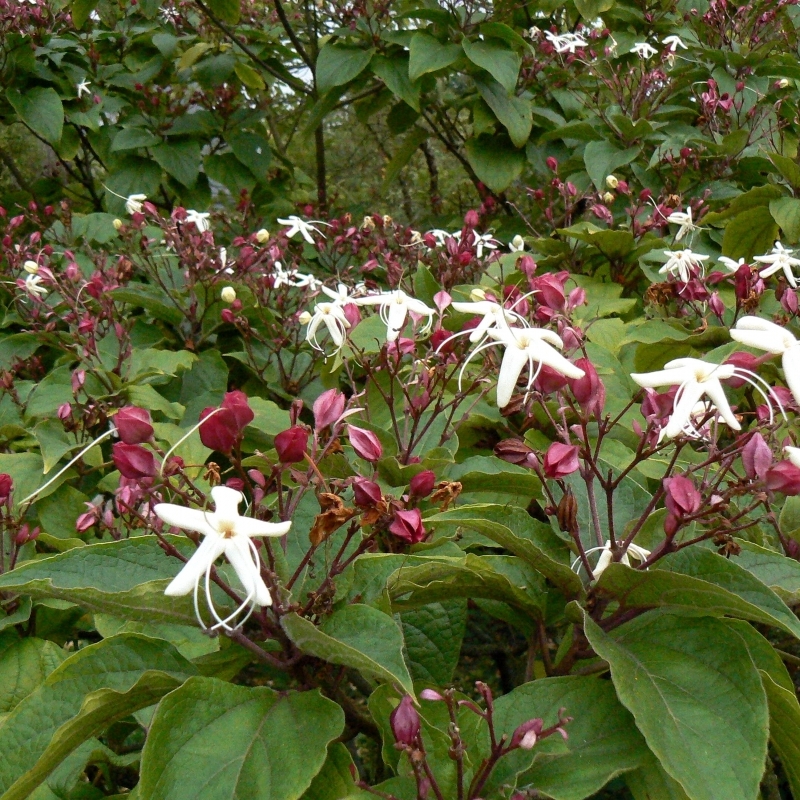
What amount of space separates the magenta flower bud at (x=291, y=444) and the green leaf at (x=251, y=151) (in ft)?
8.17

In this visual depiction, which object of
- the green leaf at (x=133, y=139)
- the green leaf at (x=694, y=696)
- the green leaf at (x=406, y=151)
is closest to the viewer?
the green leaf at (x=694, y=696)

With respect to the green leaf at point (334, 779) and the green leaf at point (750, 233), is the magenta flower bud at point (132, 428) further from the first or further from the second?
the green leaf at point (750, 233)

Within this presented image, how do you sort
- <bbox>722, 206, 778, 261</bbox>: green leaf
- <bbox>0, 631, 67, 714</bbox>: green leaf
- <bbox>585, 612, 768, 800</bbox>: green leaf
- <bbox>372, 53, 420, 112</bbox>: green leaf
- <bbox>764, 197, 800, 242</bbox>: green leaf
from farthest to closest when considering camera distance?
<bbox>372, 53, 420, 112</bbox>: green leaf
<bbox>722, 206, 778, 261</bbox>: green leaf
<bbox>764, 197, 800, 242</bbox>: green leaf
<bbox>0, 631, 67, 714</bbox>: green leaf
<bbox>585, 612, 768, 800</bbox>: green leaf

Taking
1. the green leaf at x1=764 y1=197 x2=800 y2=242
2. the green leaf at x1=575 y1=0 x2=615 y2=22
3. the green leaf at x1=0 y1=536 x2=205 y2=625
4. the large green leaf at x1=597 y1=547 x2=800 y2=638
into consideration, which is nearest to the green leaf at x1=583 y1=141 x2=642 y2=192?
the green leaf at x1=764 y1=197 x2=800 y2=242

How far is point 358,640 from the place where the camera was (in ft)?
2.47

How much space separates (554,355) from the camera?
2.80ft

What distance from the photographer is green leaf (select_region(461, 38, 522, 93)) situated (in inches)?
101

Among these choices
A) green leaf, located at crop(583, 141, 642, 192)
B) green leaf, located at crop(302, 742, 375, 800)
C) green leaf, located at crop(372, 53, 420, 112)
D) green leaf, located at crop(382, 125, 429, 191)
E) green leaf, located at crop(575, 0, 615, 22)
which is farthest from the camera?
green leaf, located at crop(382, 125, 429, 191)

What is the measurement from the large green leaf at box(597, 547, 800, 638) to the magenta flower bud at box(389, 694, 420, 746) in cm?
22

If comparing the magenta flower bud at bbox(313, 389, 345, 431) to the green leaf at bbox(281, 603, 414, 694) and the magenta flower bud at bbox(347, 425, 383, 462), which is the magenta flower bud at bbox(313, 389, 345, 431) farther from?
the green leaf at bbox(281, 603, 414, 694)

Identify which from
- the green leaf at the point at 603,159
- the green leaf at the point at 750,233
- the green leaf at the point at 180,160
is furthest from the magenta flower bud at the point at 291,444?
the green leaf at the point at 180,160

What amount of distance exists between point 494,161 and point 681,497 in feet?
7.29

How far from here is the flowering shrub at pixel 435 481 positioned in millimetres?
745

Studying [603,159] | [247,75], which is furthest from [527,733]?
[247,75]
